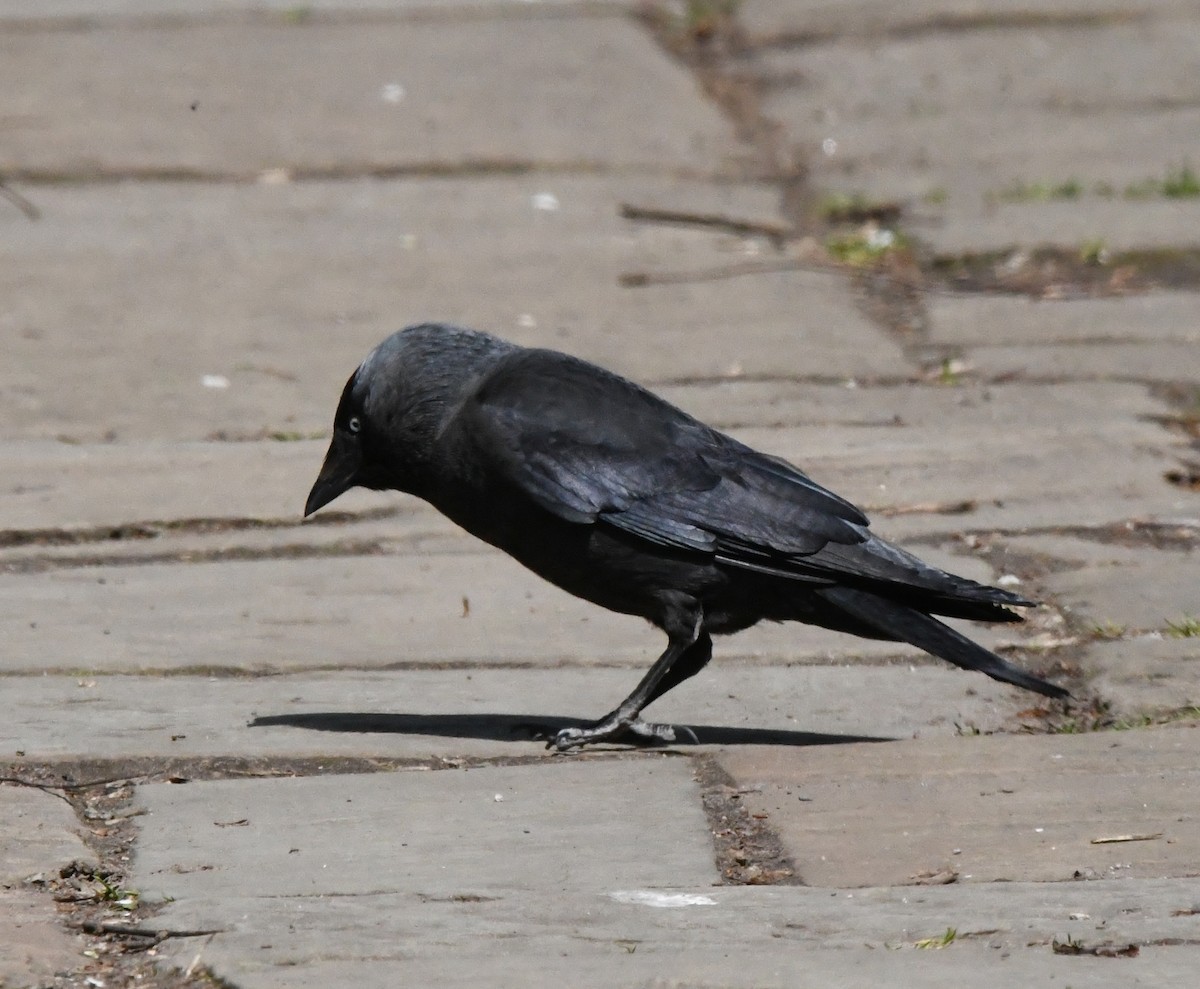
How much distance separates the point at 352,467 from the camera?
13.9ft

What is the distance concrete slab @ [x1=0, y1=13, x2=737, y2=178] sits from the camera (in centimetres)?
847

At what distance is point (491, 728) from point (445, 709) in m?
0.14

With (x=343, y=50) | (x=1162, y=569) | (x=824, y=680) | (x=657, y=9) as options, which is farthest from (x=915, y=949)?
(x=657, y=9)

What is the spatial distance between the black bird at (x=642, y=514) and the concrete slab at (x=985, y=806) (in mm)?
243

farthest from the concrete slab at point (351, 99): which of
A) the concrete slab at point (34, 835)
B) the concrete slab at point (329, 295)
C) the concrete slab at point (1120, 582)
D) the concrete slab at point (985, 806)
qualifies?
the concrete slab at point (34, 835)

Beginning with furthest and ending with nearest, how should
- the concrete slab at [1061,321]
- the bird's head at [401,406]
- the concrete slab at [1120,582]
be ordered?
the concrete slab at [1061,321]
the concrete slab at [1120,582]
the bird's head at [401,406]

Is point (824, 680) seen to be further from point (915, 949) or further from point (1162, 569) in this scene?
point (915, 949)

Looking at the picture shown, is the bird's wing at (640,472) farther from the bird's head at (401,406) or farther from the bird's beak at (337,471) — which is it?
the bird's beak at (337,471)

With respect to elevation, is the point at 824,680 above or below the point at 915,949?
below

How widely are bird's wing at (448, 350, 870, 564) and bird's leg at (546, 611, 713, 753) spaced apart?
18 cm

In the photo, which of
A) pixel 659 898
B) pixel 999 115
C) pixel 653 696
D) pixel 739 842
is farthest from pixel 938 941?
pixel 999 115

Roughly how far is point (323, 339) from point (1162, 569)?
2880mm

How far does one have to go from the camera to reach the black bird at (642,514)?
3.92 m

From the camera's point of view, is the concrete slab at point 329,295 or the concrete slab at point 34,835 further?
the concrete slab at point 329,295
